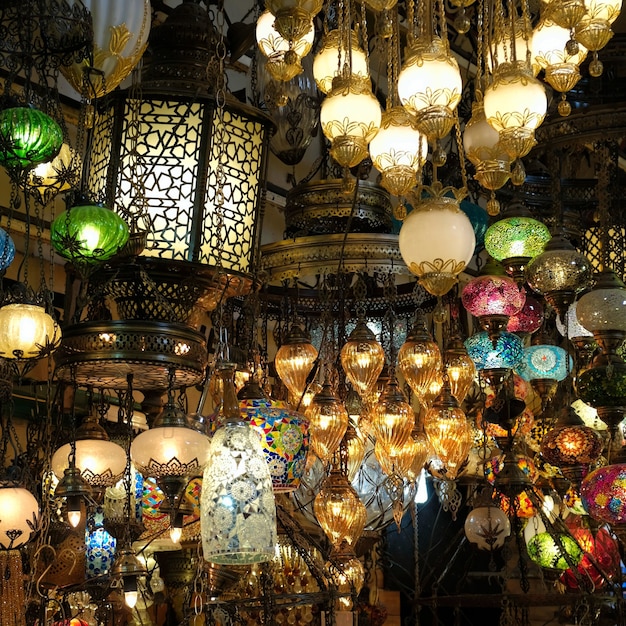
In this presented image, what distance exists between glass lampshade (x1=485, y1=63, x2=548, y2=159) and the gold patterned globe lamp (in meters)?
0.19

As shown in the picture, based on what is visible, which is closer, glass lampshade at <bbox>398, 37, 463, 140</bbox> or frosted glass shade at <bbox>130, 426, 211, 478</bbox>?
glass lampshade at <bbox>398, 37, 463, 140</bbox>

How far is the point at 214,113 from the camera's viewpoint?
266 centimetres

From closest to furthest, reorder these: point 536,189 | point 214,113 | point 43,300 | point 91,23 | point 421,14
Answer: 1. point 91,23
2. point 421,14
3. point 214,113
4. point 43,300
5. point 536,189

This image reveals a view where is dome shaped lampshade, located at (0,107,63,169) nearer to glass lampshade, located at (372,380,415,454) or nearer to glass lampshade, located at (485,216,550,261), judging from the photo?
glass lampshade, located at (485,216,550,261)

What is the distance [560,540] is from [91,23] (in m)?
3.02

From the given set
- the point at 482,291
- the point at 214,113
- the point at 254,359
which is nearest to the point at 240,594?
the point at 254,359

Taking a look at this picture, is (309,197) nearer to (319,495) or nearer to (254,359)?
(254,359)

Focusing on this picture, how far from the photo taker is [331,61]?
2727mm

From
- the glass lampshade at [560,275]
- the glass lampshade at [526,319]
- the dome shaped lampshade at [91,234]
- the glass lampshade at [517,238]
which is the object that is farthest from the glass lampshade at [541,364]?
Result: the dome shaped lampshade at [91,234]

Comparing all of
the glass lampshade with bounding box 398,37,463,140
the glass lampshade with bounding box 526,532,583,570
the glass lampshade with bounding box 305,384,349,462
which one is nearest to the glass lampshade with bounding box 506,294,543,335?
the glass lampshade with bounding box 305,384,349,462

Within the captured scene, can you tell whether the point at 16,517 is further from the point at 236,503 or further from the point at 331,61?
the point at 331,61

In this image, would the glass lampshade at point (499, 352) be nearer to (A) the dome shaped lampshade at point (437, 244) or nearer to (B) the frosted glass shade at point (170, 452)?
(A) the dome shaped lampshade at point (437, 244)

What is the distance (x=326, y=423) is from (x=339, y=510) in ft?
1.03

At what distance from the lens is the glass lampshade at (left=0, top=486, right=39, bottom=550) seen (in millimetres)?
2660
